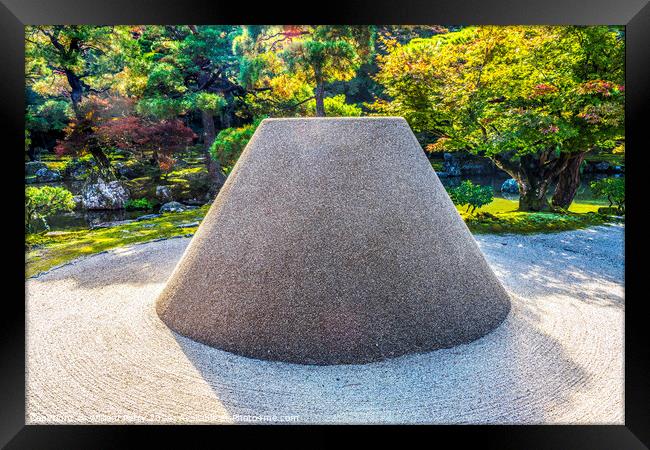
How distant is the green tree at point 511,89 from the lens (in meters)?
11.0

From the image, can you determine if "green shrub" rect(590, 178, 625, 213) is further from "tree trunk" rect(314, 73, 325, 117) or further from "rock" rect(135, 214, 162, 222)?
"rock" rect(135, 214, 162, 222)

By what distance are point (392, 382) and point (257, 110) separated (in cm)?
1242

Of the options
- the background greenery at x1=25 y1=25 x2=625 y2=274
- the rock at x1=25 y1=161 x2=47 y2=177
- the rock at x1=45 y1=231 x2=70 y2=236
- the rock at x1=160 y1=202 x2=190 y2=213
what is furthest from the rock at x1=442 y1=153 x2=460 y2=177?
the rock at x1=25 y1=161 x2=47 y2=177

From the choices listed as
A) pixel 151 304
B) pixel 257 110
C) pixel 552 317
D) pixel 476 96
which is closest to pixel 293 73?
pixel 257 110

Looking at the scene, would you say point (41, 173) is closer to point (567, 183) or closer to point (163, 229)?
point (163, 229)

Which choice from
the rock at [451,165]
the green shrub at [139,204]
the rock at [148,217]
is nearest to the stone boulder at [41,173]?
the green shrub at [139,204]

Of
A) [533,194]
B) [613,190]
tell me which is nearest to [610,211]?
[613,190]

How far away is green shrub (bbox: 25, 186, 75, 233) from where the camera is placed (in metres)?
12.0

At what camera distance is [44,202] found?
482 inches

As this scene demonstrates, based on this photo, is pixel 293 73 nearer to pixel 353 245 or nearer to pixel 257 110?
pixel 257 110

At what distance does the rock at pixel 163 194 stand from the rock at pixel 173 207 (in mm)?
261

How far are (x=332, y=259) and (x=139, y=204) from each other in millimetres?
11815

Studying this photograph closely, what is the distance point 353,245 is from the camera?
198 inches

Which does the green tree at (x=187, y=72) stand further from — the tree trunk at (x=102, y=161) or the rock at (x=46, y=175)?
the rock at (x=46, y=175)
